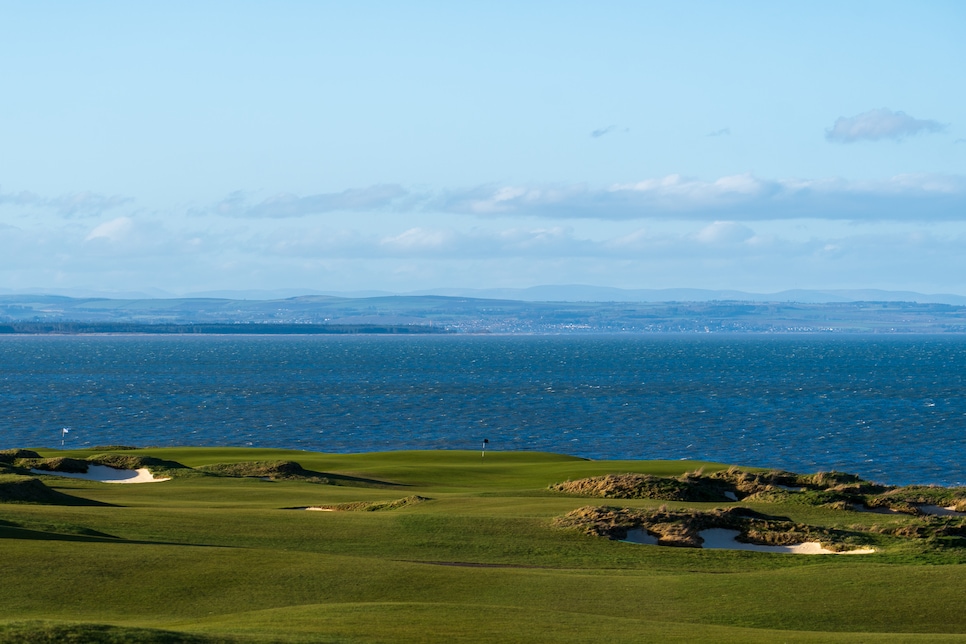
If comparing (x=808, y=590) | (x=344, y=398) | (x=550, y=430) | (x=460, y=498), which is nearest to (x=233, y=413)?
(x=344, y=398)

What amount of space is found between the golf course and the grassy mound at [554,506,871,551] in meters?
0.05

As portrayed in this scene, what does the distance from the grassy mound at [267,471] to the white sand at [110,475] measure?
1905 mm

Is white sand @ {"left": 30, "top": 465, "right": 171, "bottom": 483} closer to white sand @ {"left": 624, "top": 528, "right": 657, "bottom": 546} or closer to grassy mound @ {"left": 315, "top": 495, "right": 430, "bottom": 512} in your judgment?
grassy mound @ {"left": 315, "top": 495, "right": 430, "bottom": 512}

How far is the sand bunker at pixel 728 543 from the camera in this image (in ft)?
86.7

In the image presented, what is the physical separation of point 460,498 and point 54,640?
20.5 metres

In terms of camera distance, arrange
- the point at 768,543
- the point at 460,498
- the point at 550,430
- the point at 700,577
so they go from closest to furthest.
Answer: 1. the point at 700,577
2. the point at 768,543
3. the point at 460,498
4. the point at 550,430

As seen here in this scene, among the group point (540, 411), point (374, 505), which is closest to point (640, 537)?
point (374, 505)

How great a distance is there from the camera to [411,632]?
15297 mm

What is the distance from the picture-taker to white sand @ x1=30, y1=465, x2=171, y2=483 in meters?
41.8

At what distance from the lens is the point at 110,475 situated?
4422 centimetres

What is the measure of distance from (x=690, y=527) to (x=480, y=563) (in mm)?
6139

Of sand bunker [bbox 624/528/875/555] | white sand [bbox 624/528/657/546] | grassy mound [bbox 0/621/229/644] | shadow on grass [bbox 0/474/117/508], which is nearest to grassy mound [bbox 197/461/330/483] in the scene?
shadow on grass [bbox 0/474/117/508]

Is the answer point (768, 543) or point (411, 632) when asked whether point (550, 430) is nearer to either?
point (768, 543)

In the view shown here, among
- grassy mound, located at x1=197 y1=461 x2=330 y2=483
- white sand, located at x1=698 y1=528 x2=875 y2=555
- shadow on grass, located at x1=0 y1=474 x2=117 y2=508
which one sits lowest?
grassy mound, located at x1=197 y1=461 x2=330 y2=483
